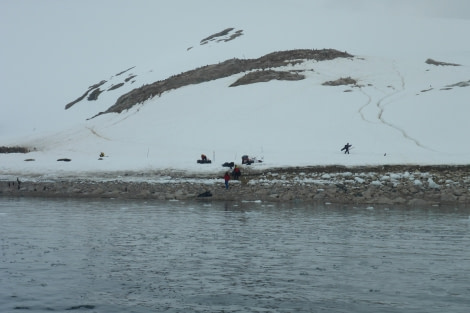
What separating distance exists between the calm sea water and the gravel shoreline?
586cm

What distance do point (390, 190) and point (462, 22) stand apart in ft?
239

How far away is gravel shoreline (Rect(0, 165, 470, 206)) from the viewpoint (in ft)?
108

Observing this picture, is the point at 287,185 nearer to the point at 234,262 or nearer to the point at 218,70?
the point at 234,262

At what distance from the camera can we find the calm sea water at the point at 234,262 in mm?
12695

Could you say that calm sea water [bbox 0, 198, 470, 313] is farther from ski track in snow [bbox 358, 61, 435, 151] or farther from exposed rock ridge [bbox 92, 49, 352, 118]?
exposed rock ridge [bbox 92, 49, 352, 118]

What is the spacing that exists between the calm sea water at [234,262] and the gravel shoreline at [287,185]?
5.86 meters

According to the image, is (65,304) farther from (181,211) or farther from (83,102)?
(83,102)

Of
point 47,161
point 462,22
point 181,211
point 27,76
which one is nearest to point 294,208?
point 181,211

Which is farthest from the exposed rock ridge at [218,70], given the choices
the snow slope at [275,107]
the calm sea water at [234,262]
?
the calm sea water at [234,262]

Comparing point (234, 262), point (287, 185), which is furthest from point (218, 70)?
point (234, 262)

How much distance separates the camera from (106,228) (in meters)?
22.6

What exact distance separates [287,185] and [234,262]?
19.4 metres

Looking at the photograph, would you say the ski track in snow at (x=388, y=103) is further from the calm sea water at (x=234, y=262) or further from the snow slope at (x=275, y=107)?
the calm sea water at (x=234, y=262)

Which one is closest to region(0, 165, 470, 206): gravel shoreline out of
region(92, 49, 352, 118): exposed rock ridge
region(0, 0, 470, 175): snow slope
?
region(0, 0, 470, 175): snow slope
